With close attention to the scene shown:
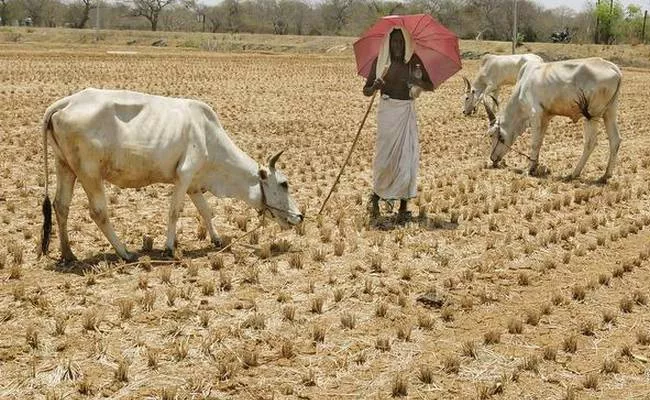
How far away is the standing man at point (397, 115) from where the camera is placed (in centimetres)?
861

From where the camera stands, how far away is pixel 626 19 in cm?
7219

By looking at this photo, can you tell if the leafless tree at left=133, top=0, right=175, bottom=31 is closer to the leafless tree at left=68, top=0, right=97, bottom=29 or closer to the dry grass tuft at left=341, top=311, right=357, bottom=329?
the leafless tree at left=68, top=0, right=97, bottom=29

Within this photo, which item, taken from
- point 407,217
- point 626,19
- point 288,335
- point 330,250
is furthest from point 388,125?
point 626,19

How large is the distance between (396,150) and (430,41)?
1.23 meters

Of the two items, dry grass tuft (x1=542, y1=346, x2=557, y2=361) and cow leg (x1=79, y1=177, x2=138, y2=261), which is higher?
cow leg (x1=79, y1=177, x2=138, y2=261)

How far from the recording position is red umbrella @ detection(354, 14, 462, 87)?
855 cm

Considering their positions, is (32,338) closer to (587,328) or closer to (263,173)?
(263,173)

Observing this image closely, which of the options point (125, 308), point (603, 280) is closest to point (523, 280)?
point (603, 280)

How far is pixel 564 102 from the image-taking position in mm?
11102

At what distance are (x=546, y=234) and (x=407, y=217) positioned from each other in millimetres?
1500

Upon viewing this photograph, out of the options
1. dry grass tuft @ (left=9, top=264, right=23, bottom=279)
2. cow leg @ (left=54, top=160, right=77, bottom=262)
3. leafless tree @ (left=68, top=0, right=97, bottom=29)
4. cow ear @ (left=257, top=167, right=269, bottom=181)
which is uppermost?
leafless tree @ (left=68, top=0, right=97, bottom=29)

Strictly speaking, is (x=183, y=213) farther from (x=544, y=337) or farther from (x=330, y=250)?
(x=544, y=337)

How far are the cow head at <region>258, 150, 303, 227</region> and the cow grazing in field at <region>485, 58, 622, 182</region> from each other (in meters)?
5.18

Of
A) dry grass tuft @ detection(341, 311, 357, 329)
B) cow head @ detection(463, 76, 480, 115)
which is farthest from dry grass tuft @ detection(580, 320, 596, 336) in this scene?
cow head @ detection(463, 76, 480, 115)
